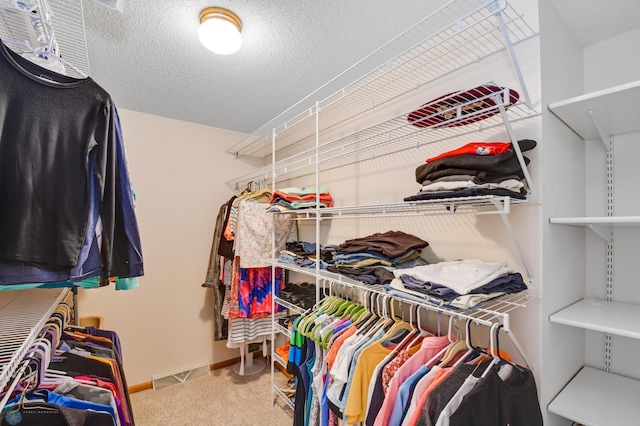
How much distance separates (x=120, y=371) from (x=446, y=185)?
1587 mm

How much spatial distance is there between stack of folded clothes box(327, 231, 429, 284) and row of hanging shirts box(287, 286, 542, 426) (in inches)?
8.8

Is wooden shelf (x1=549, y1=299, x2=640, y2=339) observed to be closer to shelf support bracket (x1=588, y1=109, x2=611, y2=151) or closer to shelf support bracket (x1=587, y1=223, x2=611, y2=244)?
shelf support bracket (x1=587, y1=223, x2=611, y2=244)

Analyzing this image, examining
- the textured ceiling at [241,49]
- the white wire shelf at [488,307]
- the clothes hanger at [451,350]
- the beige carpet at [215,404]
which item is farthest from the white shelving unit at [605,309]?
the beige carpet at [215,404]

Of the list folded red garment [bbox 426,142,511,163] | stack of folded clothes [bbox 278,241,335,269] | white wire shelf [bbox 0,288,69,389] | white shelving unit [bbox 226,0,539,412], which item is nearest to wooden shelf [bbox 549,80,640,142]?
white shelving unit [bbox 226,0,539,412]

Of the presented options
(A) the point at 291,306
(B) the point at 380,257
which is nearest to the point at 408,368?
(B) the point at 380,257

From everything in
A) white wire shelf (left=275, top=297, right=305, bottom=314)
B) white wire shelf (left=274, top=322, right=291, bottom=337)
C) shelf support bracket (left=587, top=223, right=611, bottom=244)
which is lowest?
white wire shelf (left=274, top=322, right=291, bottom=337)

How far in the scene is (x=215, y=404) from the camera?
90.6 inches

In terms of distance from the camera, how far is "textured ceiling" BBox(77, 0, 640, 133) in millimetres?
1305

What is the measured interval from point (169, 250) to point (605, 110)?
3.06m

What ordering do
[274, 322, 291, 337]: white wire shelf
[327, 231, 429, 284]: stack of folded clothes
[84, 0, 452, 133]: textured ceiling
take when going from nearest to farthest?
[84, 0, 452, 133]: textured ceiling < [327, 231, 429, 284]: stack of folded clothes < [274, 322, 291, 337]: white wire shelf

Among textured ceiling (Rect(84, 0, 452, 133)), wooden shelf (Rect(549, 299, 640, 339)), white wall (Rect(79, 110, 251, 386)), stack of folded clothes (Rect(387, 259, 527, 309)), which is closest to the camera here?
wooden shelf (Rect(549, 299, 640, 339))

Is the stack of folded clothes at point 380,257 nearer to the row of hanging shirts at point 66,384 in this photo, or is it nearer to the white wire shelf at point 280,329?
the white wire shelf at point 280,329

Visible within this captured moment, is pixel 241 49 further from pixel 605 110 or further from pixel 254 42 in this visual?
pixel 605 110

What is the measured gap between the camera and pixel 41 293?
1.34 m
